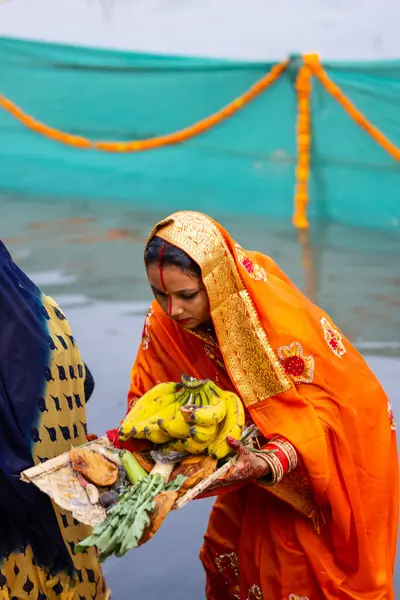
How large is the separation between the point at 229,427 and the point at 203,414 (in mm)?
124

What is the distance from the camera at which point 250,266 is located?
112 inches

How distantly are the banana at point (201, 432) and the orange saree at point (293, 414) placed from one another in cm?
26

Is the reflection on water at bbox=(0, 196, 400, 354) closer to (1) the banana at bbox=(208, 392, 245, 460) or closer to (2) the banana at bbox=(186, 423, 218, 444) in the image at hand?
(1) the banana at bbox=(208, 392, 245, 460)

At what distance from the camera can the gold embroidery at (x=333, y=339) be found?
2.94m

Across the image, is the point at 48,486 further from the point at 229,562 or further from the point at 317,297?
the point at 317,297

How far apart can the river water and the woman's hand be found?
1341 millimetres

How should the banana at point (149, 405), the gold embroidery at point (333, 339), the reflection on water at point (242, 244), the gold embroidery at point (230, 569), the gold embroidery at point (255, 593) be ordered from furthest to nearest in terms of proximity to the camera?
the reflection on water at point (242, 244) → the gold embroidery at point (230, 569) → the gold embroidery at point (255, 593) → the gold embroidery at point (333, 339) → the banana at point (149, 405)

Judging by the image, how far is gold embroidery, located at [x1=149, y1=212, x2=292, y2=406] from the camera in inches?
107

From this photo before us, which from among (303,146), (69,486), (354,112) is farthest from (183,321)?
(303,146)

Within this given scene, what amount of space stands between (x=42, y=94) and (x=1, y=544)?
7079mm

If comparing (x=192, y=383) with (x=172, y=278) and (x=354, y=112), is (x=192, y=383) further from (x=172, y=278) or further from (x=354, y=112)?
(x=354, y=112)

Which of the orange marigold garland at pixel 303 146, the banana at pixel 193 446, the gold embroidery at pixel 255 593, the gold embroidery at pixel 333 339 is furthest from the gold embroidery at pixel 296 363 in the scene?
the orange marigold garland at pixel 303 146

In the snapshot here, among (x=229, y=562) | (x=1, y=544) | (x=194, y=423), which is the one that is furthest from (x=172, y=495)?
(x=229, y=562)

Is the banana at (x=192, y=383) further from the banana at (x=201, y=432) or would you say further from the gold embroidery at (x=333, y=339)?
the gold embroidery at (x=333, y=339)
